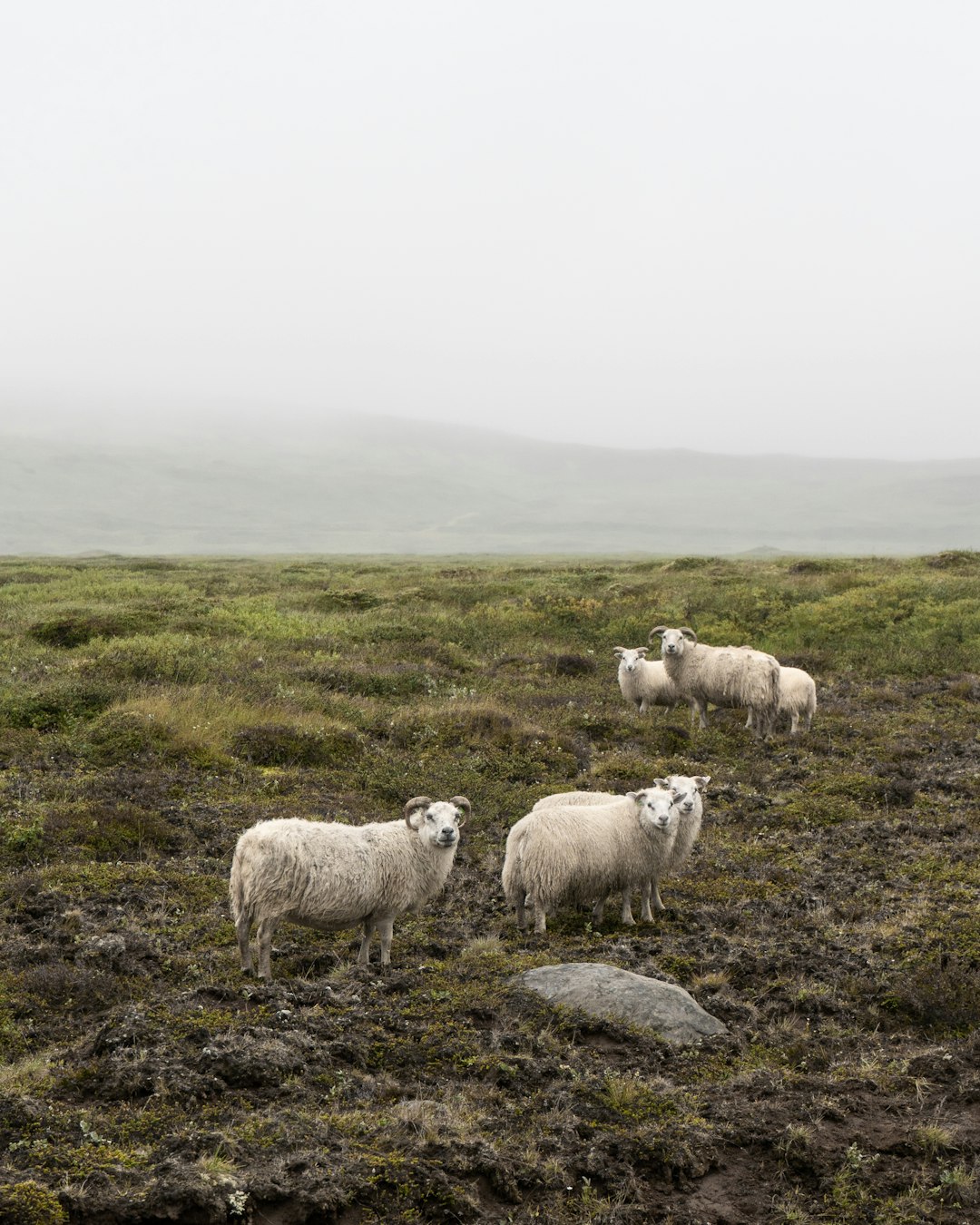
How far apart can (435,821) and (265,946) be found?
2199mm

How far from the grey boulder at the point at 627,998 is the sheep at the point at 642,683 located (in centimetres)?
1319

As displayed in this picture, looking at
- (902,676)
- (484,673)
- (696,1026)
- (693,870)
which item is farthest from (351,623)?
(696,1026)

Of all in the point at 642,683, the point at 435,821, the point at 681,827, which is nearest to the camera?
the point at 435,821

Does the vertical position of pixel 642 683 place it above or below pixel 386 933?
above

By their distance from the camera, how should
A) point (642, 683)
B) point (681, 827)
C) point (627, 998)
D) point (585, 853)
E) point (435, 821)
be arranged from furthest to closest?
point (642, 683)
point (681, 827)
point (585, 853)
point (435, 821)
point (627, 998)

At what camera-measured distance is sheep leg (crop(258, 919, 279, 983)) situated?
354 inches

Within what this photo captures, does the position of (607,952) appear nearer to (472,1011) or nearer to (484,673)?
(472,1011)

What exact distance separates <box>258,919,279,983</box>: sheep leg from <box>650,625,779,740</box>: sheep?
12.7 m

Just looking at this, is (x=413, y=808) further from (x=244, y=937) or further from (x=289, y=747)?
(x=289, y=747)

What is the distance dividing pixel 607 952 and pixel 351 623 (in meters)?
20.0

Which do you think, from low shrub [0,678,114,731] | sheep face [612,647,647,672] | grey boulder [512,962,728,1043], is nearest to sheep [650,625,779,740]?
sheep face [612,647,647,672]

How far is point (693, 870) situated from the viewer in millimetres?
12594

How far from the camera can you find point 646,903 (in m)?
11.2

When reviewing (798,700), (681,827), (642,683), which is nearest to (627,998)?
(681,827)
